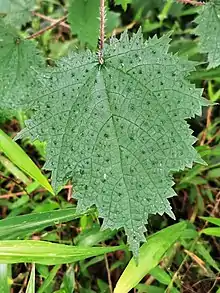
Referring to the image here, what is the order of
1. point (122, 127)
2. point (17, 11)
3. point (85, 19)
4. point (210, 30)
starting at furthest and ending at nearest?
point (17, 11), point (85, 19), point (210, 30), point (122, 127)

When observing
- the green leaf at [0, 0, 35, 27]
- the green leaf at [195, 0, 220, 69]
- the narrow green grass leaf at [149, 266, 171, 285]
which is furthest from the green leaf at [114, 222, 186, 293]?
the green leaf at [0, 0, 35, 27]

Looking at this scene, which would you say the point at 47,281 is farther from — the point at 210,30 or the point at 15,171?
the point at 210,30

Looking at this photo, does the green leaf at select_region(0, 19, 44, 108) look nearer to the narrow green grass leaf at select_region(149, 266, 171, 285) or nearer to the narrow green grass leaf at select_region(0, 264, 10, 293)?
the narrow green grass leaf at select_region(0, 264, 10, 293)

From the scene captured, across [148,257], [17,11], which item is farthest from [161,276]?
[17,11]

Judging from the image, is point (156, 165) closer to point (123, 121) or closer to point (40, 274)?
point (123, 121)

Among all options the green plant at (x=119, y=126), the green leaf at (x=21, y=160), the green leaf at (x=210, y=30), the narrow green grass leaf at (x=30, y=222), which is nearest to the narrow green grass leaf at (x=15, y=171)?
the green leaf at (x=21, y=160)

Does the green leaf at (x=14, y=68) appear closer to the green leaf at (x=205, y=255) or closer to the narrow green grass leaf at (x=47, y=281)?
the narrow green grass leaf at (x=47, y=281)
